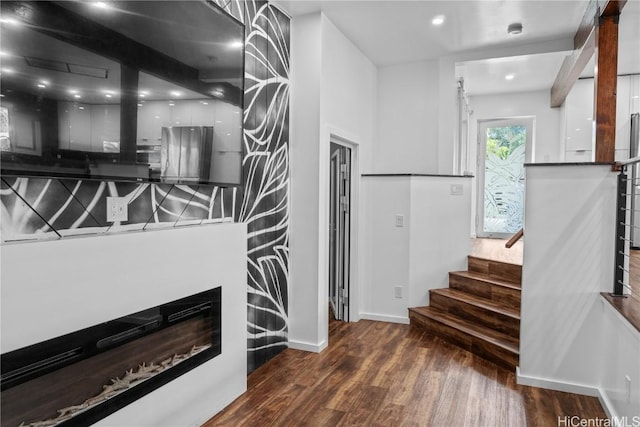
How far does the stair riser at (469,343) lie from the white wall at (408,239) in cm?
28

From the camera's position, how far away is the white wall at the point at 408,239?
4480 mm

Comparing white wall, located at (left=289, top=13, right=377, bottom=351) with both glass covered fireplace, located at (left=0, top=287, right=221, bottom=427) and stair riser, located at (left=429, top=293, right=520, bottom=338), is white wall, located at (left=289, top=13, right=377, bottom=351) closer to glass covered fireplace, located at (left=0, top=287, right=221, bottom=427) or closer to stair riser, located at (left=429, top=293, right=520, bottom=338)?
glass covered fireplace, located at (left=0, top=287, right=221, bottom=427)

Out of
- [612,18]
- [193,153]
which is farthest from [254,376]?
[612,18]

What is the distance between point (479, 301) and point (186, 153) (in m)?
3.05

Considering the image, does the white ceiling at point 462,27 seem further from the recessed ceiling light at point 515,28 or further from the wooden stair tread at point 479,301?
the wooden stair tread at point 479,301

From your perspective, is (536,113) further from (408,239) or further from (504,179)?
(408,239)

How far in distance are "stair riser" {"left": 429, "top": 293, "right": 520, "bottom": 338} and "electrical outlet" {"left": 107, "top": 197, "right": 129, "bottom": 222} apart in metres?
3.10

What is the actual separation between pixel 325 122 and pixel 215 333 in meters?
1.97

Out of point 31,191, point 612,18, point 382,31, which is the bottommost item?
point 31,191

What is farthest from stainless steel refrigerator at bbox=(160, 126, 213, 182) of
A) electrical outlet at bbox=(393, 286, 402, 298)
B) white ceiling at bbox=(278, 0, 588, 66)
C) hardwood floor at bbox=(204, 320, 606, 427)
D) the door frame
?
the door frame

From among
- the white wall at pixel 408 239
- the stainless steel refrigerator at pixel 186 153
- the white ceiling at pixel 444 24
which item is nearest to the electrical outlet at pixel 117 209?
the stainless steel refrigerator at pixel 186 153

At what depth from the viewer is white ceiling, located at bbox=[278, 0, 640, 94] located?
3.50 meters

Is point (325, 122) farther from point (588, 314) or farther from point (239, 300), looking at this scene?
point (588, 314)

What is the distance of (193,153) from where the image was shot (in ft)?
7.63
